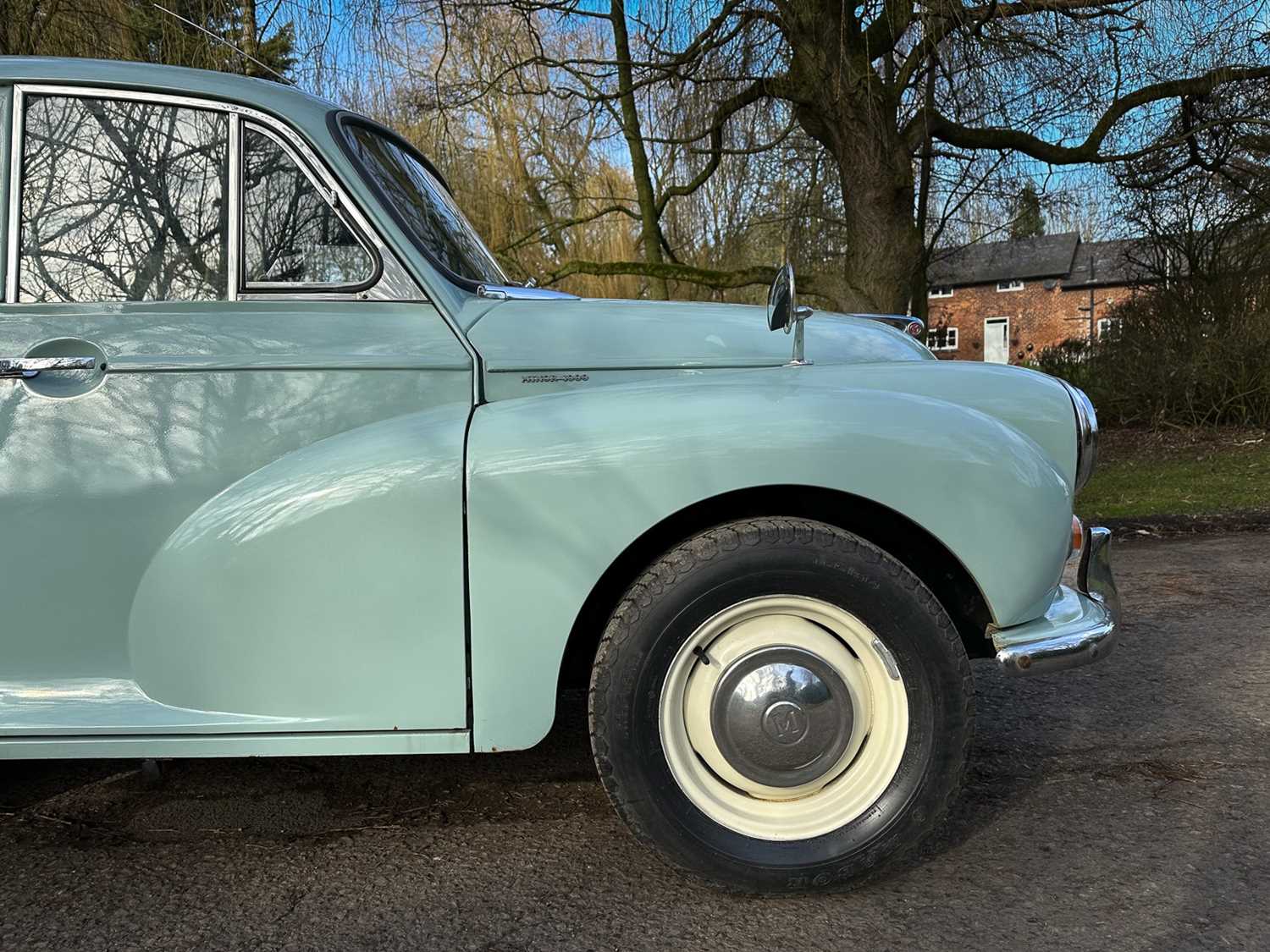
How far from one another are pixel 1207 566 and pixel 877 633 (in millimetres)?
4494

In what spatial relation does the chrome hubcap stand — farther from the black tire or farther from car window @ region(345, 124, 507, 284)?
car window @ region(345, 124, 507, 284)

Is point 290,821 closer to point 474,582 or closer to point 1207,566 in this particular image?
point 474,582

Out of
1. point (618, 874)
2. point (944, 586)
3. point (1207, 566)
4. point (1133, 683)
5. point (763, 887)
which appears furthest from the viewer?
point (1207, 566)

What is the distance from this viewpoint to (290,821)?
2.55 meters

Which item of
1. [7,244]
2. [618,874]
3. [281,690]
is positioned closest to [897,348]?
[618,874]

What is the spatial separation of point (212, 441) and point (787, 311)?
4.62ft

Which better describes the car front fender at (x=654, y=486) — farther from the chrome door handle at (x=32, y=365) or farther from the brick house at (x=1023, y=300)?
the brick house at (x=1023, y=300)

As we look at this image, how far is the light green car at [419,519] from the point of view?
6.86ft

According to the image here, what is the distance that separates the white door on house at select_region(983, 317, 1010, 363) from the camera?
49156 mm

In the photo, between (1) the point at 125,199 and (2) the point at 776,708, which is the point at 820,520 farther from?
(1) the point at 125,199

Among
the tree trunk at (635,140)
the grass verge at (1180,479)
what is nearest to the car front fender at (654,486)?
the grass verge at (1180,479)

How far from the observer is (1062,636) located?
2.22m

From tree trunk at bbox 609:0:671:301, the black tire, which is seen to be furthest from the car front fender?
tree trunk at bbox 609:0:671:301

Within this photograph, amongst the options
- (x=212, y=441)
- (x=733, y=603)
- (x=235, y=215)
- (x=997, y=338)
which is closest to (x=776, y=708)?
(x=733, y=603)
